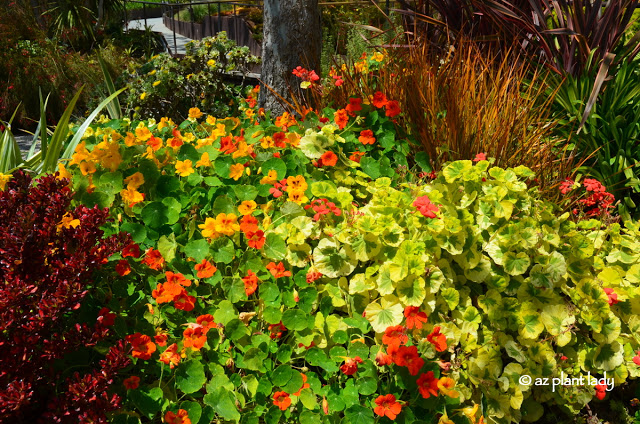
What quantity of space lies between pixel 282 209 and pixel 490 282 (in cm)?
90

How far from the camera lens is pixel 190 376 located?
1.86 metres

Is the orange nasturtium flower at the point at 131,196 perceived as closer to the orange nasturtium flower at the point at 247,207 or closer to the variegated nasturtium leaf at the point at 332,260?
the orange nasturtium flower at the point at 247,207

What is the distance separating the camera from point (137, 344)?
70.8 inches

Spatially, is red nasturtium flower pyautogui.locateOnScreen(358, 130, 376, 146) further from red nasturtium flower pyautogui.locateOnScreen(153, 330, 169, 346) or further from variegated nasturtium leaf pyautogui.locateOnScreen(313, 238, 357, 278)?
red nasturtium flower pyautogui.locateOnScreen(153, 330, 169, 346)

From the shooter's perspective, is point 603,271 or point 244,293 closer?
point 244,293

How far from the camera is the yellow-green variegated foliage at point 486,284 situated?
206 cm

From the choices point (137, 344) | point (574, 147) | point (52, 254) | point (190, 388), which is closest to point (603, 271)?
point (574, 147)

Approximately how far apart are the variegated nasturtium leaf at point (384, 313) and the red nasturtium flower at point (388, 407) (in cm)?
22

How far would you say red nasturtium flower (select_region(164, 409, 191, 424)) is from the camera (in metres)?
1.76

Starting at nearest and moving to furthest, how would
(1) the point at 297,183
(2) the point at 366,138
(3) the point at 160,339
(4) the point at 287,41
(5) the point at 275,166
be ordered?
1. (3) the point at 160,339
2. (1) the point at 297,183
3. (5) the point at 275,166
4. (2) the point at 366,138
5. (4) the point at 287,41

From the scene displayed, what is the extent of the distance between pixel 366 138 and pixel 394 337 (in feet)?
4.27

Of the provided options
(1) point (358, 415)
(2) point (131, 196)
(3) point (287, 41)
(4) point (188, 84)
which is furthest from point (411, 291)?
(4) point (188, 84)

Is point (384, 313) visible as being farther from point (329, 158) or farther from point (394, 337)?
point (329, 158)

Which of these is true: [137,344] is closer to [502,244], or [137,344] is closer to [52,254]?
[52,254]
